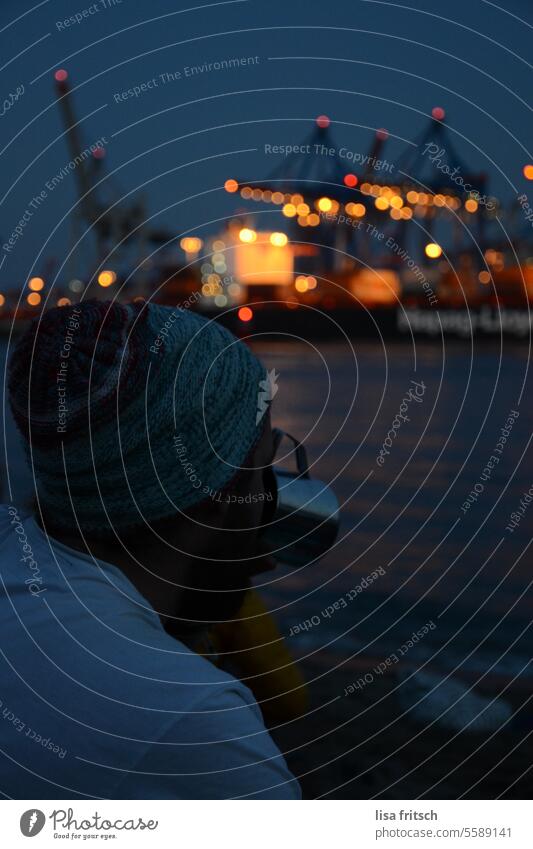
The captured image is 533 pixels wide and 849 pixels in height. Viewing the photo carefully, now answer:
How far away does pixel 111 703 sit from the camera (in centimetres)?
100

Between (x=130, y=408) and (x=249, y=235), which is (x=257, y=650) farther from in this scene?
(x=249, y=235)

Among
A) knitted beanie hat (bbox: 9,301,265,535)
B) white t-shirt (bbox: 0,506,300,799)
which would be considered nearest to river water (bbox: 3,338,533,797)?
knitted beanie hat (bbox: 9,301,265,535)

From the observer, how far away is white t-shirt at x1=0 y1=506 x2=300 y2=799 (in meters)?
0.97

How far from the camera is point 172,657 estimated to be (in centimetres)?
101

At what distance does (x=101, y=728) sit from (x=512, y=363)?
154 feet

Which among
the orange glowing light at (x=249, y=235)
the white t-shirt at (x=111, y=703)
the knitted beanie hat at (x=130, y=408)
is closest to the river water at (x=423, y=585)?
the knitted beanie hat at (x=130, y=408)

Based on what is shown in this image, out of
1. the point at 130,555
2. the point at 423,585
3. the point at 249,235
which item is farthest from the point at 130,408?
the point at 249,235

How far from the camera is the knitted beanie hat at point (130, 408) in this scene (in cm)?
115

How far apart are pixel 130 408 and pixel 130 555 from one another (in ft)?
0.58

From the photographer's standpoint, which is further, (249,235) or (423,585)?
(249,235)

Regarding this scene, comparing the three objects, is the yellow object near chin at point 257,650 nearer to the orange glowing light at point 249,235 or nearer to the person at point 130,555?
the person at point 130,555

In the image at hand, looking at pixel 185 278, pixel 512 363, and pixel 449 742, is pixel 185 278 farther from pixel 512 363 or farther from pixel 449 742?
pixel 449 742
